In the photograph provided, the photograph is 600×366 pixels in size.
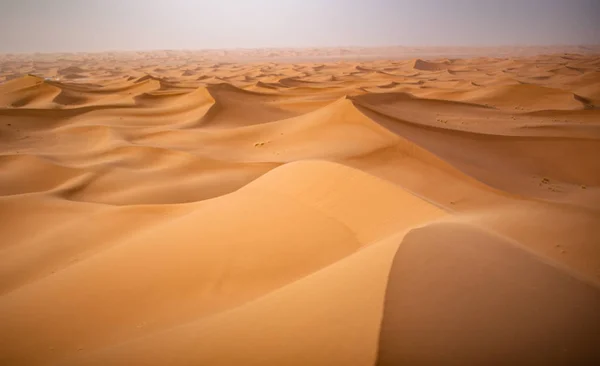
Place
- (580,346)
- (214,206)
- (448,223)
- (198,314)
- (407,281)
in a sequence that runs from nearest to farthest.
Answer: (580,346) → (407,281) → (198,314) → (448,223) → (214,206)

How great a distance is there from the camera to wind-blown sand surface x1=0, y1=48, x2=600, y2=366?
186 centimetres

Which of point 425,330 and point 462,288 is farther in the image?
point 462,288

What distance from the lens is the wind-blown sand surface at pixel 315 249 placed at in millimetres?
1857

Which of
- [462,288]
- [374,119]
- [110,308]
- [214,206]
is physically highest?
[374,119]

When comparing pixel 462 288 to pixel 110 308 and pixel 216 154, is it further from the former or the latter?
pixel 216 154

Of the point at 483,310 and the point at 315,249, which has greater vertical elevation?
the point at 483,310

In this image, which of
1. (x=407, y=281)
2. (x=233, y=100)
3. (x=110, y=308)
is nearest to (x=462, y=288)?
(x=407, y=281)

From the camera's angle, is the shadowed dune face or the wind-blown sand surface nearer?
the shadowed dune face

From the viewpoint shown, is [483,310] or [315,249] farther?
[315,249]

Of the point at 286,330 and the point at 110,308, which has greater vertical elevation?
the point at 286,330

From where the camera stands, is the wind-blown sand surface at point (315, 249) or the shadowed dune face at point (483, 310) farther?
the wind-blown sand surface at point (315, 249)

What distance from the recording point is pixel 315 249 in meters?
3.31

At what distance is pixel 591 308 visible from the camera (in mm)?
1948

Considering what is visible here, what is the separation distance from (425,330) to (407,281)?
38cm
